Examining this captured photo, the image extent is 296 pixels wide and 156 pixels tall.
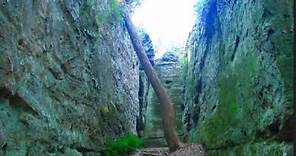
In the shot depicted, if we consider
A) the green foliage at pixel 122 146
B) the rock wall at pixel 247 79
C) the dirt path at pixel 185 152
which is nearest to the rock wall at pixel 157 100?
the dirt path at pixel 185 152

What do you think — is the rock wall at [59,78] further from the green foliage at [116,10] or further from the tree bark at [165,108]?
the tree bark at [165,108]

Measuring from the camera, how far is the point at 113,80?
9.41 metres

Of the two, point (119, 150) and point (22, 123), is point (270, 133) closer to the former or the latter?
point (22, 123)

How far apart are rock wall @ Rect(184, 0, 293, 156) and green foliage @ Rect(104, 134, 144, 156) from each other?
1.42 meters

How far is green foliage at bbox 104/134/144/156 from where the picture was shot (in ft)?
24.6

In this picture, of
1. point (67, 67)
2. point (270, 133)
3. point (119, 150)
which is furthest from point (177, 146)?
point (270, 133)

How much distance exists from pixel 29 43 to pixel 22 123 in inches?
41.3

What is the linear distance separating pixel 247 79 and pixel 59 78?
111 inches

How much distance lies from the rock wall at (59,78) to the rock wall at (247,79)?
7.66 feet

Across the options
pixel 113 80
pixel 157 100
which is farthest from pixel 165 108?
pixel 157 100

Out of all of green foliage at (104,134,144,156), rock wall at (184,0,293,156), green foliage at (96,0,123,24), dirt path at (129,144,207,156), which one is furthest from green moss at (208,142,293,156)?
green foliage at (96,0,123,24)

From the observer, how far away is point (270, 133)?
3561mm

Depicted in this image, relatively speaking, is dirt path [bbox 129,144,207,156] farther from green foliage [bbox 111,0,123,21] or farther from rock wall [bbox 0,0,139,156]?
green foliage [bbox 111,0,123,21]

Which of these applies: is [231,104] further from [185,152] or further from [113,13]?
[113,13]
